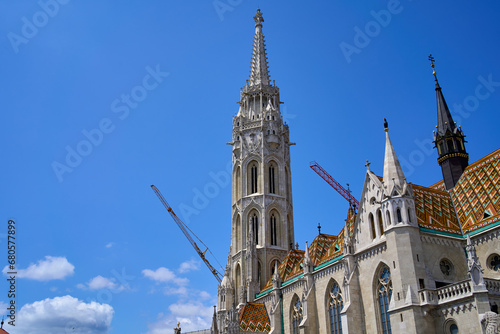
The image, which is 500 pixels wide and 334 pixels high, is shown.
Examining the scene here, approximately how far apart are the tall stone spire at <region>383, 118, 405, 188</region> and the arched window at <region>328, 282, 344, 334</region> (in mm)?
10583

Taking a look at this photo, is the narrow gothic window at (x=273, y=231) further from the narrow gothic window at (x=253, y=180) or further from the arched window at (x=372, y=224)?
the arched window at (x=372, y=224)

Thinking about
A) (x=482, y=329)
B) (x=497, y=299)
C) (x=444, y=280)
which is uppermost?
(x=444, y=280)

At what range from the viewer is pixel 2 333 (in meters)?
61.2

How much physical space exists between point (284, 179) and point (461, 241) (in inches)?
1267

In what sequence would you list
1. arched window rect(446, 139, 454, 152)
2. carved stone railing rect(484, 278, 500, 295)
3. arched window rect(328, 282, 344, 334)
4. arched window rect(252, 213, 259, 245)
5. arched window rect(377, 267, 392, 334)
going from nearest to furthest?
carved stone railing rect(484, 278, 500, 295)
arched window rect(377, 267, 392, 334)
arched window rect(328, 282, 344, 334)
arched window rect(446, 139, 454, 152)
arched window rect(252, 213, 259, 245)

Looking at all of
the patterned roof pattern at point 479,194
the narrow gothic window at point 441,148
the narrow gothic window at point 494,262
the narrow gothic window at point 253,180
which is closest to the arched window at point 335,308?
the patterned roof pattern at point 479,194

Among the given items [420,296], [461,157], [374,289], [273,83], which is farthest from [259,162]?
[420,296]

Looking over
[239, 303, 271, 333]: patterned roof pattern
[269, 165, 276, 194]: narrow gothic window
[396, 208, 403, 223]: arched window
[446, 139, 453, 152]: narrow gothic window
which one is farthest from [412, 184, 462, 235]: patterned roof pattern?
[269, 165, 276, 194]: narrow gothic window

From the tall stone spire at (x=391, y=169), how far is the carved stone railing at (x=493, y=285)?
28.0ft

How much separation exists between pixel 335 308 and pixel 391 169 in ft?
41.1

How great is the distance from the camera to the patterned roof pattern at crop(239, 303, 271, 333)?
48.1m

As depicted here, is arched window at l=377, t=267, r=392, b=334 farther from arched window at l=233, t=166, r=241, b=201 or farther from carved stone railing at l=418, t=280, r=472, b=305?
arched window at l=233, t=166, r=241, b=201

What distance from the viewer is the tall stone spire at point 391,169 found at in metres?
33.8

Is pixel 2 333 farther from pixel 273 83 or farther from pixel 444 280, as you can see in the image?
pixel 444 280
